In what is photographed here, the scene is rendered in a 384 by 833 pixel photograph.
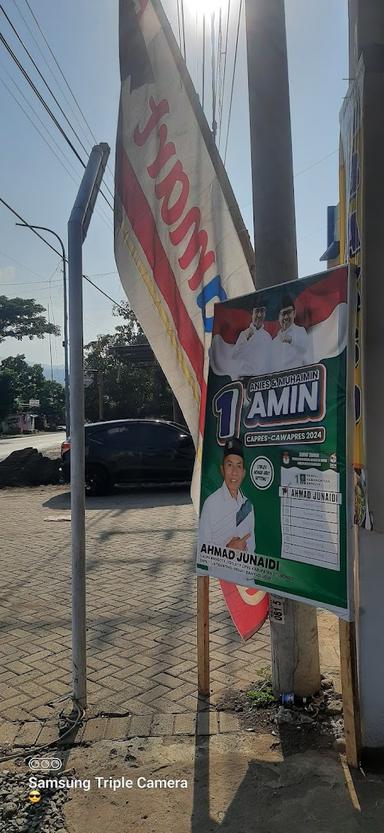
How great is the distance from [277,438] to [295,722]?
1.53 meters

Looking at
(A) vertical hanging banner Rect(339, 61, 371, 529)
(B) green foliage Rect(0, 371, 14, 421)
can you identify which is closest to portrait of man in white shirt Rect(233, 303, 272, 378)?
(A) vertical hanging banner Rect(339, 61, 371, 529)

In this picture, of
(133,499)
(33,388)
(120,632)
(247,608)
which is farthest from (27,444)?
(247,608)

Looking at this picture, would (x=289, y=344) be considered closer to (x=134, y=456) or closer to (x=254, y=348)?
(x=254, y=348)

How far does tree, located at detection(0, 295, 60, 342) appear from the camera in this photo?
235 ft

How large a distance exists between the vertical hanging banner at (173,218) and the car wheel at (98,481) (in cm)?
941

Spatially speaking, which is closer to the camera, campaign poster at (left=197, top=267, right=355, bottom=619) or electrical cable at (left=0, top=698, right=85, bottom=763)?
campaign poster at (left=197, top=267, right=355, bottom=619)

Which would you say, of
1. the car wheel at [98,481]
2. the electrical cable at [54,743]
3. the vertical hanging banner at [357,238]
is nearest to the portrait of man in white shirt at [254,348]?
the vertical hanging banner at [357,238]

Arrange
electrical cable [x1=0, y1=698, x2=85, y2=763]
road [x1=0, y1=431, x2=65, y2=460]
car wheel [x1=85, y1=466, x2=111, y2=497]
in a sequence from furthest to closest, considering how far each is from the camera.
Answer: road [x1=0, y1=431, x2=65, y2=460], car wheel [x1=85, y1=466, x2=111, y2=497], electrical cable [x1=0, y1=698, x2=85, y2=763]

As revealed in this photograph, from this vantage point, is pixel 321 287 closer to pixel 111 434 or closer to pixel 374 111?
pixel 374 111

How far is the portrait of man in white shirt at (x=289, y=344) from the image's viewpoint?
3.03 m

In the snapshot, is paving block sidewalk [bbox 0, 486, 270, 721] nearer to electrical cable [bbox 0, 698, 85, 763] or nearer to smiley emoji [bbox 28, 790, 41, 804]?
electrical cable [bbox 0, 698, 85, 763]

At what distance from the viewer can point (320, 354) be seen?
294cm

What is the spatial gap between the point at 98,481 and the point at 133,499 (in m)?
1.05

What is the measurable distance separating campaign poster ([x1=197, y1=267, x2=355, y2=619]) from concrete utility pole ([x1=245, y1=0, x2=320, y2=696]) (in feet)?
1.39
